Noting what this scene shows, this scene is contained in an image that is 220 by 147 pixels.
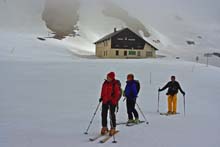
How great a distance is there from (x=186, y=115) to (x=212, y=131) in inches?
Result: 111

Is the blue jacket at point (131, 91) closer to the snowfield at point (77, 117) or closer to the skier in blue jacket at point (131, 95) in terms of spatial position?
the skier in blue jacket at point (131, 95)

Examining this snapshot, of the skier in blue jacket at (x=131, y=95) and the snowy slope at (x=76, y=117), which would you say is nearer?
the snowy slope at (x=76, y=117)

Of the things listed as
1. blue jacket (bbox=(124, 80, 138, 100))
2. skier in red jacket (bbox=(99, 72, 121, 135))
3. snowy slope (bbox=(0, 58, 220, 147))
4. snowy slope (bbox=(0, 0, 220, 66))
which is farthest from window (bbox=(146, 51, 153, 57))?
skier in red jacket (bbox=(99, 72, 121, 135))

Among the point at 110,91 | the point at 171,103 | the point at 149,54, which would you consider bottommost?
the point at 171,103

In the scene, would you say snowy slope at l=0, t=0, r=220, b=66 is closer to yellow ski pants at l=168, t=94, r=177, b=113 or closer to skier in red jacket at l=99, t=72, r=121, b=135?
yellow ski pants at l=168, t=94, r=177, b=113

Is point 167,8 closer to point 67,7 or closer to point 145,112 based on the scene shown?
point 67,7

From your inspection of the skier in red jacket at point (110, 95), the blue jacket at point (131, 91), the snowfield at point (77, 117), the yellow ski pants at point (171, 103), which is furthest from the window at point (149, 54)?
the skier in red jacket at point (110, 95)

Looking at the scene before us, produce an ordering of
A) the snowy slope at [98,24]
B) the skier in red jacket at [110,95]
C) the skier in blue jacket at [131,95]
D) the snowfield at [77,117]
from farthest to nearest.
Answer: the snowy slope at [98,24] < the skier in blue jacket at [131,95] < the skier in red jacket at [110,95] < the snowfield at [77,117]

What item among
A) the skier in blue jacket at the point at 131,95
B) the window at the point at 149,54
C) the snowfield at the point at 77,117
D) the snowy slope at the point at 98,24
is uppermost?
the snowy slope at the point at 98,24

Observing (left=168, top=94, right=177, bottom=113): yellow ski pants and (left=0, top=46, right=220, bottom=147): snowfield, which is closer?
(left=0, top=46, right=220, bottom=147): snowfield

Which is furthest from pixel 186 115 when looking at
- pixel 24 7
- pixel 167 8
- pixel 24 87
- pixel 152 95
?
pixel 167 8

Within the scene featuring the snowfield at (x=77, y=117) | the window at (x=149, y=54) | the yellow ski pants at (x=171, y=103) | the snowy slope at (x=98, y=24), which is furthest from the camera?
the snowy slope at (x=98, y=24)

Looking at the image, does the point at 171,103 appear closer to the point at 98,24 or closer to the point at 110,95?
the point at 110,95

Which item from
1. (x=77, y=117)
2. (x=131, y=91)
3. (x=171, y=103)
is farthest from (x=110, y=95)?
(x=171, y=103)
